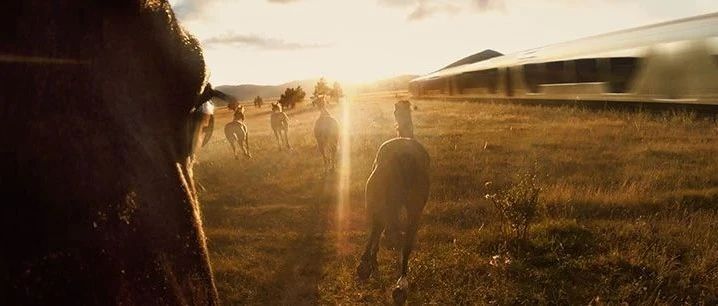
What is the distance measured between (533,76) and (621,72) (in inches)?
343

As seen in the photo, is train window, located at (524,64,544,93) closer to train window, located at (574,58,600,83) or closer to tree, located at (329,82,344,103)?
train window, located at (574,58,600,83)

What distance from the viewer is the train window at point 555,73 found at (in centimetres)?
2571

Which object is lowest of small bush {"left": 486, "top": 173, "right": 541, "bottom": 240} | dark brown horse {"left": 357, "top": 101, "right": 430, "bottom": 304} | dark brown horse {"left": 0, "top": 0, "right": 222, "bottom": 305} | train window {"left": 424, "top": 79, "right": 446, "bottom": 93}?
small bush {"left": 486, "top": 173, "right": 541, "bottom": 240}

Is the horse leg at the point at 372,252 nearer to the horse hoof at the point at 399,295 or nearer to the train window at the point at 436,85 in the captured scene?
the horse hoof at the point at 399,295

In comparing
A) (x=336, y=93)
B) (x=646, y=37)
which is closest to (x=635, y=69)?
(x=646, y=37)

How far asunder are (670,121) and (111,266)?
830 inches

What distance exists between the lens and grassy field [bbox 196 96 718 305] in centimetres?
716

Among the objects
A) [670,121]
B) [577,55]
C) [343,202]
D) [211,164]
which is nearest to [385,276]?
[343,202]

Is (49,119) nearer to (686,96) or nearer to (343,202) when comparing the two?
(343,202)

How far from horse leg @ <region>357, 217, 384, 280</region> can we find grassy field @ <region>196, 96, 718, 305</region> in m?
0.34

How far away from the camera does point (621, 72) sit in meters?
20.5

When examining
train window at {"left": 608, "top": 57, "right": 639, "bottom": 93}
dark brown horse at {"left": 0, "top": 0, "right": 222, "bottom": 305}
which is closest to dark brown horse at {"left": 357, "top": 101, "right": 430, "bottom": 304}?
dark brown horse at {"left": 0, "top": 0, "right": 222, "bottom": 305}

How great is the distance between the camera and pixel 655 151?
46.8 feet

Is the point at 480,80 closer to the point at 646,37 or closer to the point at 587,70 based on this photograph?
the point at 587,70
